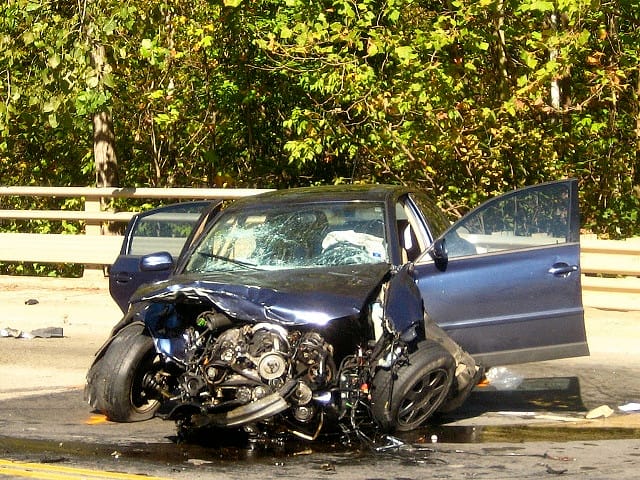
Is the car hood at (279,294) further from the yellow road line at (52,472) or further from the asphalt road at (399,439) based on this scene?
the yellow road line at (52,472)

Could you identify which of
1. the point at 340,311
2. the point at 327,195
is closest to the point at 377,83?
the point at 327,195

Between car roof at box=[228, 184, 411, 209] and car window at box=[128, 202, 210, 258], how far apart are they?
1.09 meters

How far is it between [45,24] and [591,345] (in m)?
7.89

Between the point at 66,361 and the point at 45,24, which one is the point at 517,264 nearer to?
the point at 66,361

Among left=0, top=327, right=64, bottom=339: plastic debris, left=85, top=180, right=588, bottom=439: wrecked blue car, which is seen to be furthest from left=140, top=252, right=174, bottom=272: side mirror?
Result: left=0, top=327, right=64, bottom=339: plastic debris

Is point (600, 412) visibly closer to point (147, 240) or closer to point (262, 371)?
point (262, 371)

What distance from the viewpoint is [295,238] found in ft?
27.9

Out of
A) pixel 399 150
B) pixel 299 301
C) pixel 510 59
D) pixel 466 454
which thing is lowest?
pixel 466 454

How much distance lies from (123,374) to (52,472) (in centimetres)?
131

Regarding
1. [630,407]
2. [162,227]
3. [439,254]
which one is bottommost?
[630,407]

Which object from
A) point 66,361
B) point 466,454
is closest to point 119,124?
point 66,361

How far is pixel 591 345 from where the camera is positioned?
11398mm

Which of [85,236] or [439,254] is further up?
[85,236]

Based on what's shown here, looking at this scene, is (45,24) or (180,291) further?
(45,24)
